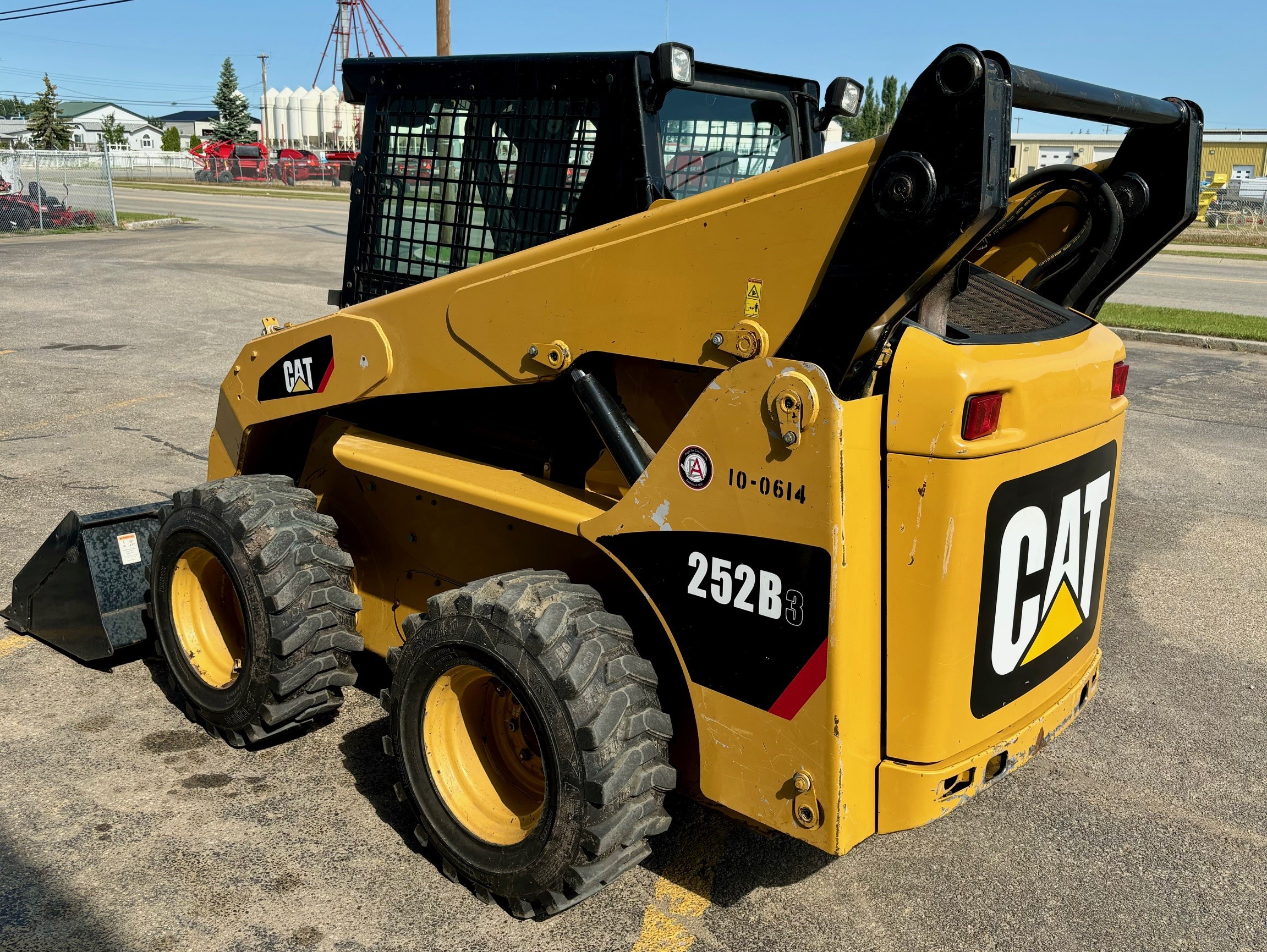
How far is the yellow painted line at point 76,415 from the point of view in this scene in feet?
27.9

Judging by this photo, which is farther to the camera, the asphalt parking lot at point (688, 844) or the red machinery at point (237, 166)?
the red machinery at point (237, 166)

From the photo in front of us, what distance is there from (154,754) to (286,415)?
4.28 ft

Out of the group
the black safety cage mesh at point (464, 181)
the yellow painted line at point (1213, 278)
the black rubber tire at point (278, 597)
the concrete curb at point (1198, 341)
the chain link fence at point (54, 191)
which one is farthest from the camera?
the chain link fence at point (54, 191)

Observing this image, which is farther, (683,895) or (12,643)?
(12,643)

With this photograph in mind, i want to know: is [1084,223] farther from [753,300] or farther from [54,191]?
[54,191]

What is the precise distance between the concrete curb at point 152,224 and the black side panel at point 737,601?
27579 mm

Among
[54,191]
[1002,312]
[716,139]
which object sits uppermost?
[54,191]

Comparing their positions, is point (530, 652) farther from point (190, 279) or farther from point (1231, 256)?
point (1231, 256)

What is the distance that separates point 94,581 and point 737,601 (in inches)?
120

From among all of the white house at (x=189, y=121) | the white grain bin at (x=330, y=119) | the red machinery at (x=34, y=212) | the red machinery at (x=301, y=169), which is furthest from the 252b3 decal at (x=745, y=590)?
the white house at (x=189, y=121)

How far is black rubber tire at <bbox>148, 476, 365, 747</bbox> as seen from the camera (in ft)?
11.9

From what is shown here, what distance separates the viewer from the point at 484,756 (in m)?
3.35

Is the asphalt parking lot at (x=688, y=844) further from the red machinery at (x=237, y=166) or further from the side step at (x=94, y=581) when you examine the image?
the red machinery at (x=237, y=166)

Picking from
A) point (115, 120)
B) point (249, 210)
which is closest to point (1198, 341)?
point (249, 210)
